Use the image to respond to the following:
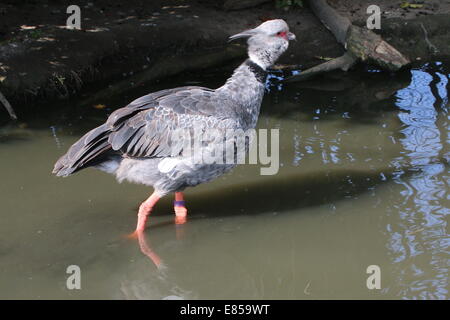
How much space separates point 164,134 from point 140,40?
12.3 feet

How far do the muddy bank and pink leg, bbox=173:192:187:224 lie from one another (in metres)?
2.51

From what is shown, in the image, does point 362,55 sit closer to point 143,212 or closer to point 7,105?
point 143,212

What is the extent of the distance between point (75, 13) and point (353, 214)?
521 centimetres

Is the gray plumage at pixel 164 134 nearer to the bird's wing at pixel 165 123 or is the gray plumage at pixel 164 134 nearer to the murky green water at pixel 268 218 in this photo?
the bird's wing at pixel 165 123

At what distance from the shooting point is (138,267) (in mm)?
5051

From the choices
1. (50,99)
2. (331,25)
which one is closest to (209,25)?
(331,25)

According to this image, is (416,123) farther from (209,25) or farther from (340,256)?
(209,25)

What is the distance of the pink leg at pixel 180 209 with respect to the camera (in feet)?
18.5

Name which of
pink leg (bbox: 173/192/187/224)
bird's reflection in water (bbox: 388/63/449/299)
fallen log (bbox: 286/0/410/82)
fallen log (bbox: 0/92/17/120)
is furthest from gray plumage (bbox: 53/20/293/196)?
fallen log (bbox: 286/0/410/82)

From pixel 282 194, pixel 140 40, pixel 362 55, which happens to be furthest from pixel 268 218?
pixel 140 40

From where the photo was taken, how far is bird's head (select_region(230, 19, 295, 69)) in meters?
5.56

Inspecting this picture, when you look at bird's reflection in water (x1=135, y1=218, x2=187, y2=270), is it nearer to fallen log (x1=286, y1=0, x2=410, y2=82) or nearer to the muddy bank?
the muddy bank

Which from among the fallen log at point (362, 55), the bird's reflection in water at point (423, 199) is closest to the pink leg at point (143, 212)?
the bird's reflection in water at point (423, 199)

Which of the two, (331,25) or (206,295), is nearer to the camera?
(206,295)
